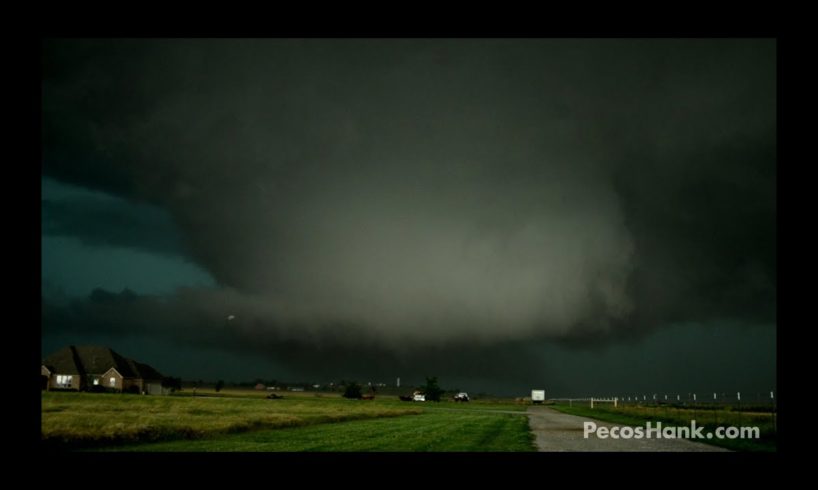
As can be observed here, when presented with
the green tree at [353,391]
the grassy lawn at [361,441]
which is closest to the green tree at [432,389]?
the green tree at [353,391]

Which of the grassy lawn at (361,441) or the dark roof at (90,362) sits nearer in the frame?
the grassy lawn at (361,441)

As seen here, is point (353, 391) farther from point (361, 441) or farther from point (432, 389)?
point (361, 441)

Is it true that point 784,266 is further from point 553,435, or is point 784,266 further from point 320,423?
point 320,423

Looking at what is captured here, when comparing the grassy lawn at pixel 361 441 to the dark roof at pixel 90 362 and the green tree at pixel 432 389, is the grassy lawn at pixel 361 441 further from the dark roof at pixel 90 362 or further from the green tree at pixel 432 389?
the green tree at pixel 432 389

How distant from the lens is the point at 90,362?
85.8m

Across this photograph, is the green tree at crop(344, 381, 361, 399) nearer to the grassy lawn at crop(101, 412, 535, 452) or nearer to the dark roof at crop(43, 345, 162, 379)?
the dark roof at crop(43, 345, 162, 379)

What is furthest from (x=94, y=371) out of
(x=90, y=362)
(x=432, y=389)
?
(x=432, y=389)

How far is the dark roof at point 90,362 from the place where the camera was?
8200 cm

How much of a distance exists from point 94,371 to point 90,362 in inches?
52.9

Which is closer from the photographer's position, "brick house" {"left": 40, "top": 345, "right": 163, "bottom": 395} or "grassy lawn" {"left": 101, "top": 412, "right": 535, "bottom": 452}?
"grassy lawn" {"left": 101, "top": 412, "right": 535, "bottom": 452}

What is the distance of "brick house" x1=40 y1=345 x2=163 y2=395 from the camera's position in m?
80.5

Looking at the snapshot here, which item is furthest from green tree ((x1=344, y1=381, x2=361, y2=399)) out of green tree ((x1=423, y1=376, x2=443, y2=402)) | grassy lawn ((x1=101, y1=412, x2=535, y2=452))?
grassy lawn ((x1=101, y1=412, x2=535, y2=452))

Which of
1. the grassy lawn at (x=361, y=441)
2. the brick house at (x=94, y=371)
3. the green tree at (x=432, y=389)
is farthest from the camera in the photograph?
the green tree at (x=432, y=389)
